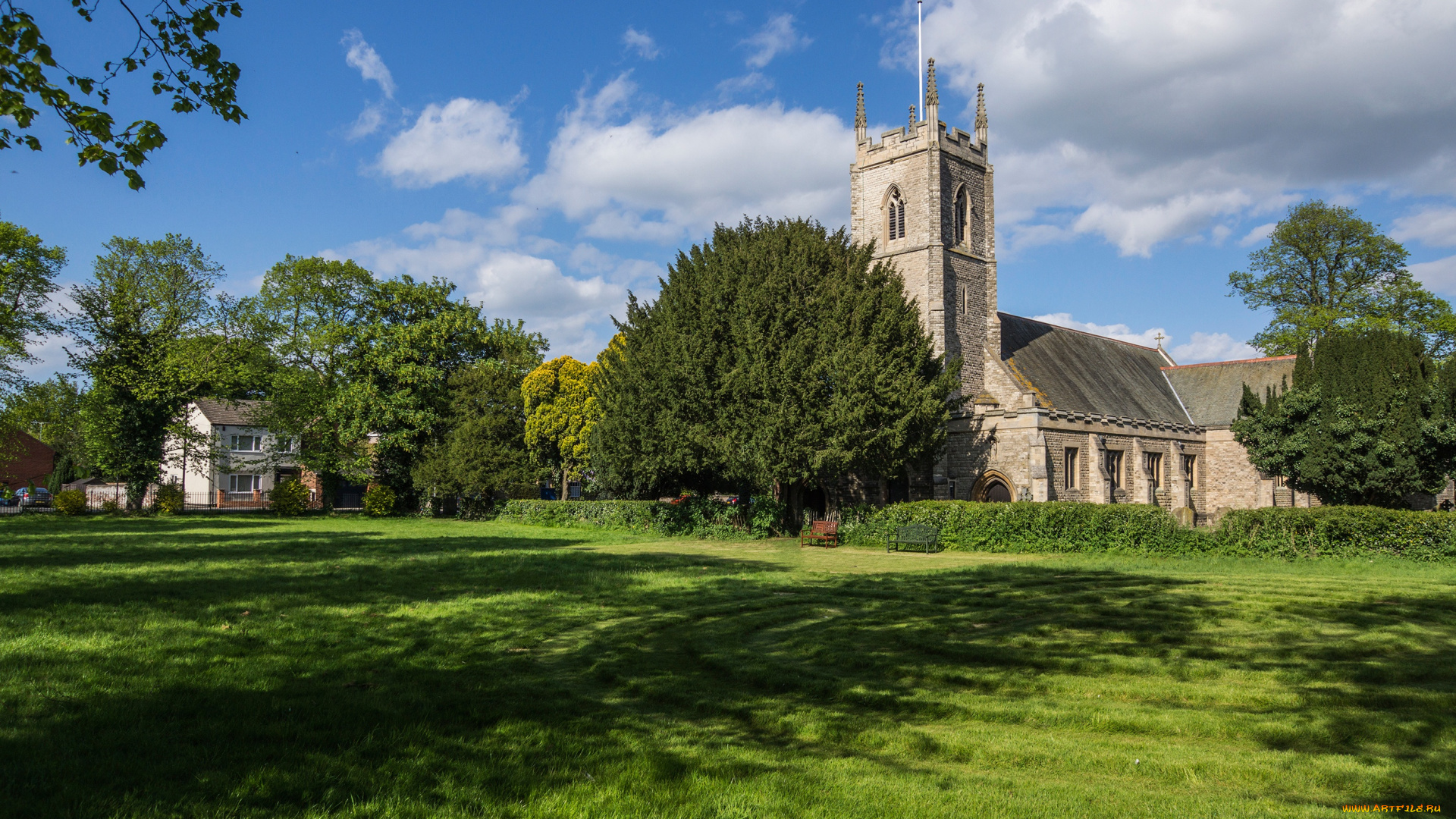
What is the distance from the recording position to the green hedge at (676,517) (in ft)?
97.9

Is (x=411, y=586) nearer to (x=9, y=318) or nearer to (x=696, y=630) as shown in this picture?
(x=696, y=630)

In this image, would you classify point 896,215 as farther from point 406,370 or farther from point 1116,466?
point 406,370

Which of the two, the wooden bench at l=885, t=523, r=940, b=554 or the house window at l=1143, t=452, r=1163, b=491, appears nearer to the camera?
the wooden bench at l=885, t=523, r=940, b=554

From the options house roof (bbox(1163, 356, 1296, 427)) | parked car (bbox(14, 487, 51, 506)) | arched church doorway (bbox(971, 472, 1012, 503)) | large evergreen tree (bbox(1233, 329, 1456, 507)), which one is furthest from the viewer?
parked car (bbox(14, 487, 51, 506))

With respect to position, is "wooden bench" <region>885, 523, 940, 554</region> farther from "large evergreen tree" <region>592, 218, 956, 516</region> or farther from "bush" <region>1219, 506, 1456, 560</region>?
"bush" <region>1219, 506, 1456, 560</region>

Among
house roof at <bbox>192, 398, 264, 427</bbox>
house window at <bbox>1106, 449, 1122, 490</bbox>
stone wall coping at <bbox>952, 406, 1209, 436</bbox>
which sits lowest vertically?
house window at <bbox>1106, 449, 1122, 490</bbox>

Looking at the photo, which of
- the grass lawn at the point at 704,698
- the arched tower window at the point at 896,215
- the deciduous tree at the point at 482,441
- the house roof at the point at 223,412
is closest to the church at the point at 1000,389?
the arched tower window at the point at 896,215

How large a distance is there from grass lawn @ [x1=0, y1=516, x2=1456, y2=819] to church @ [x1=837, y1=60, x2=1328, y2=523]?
72.3 ft

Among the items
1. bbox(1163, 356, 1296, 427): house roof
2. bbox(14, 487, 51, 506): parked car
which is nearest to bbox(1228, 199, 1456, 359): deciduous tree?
bbox(1163, 356, 1296, 427): house roof

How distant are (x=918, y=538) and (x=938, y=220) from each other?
1972cm

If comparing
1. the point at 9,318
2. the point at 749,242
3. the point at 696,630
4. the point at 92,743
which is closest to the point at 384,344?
the point at 9,318

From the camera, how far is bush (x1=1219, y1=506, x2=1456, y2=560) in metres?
19.6

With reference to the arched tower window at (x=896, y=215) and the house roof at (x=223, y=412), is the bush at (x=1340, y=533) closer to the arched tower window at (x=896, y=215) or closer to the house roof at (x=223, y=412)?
the arched tower window at (x=896, y=215)

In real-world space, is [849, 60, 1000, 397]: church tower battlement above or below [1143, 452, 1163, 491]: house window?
above
